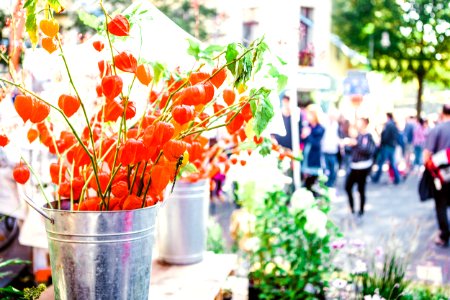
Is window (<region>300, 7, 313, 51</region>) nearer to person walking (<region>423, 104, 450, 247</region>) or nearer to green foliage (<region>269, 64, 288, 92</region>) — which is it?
green foliage (<region>269, 64, 288, 92</region>)

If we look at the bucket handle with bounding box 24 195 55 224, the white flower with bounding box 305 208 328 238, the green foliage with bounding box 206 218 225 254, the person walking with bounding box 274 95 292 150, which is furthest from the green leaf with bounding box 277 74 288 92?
the person walking with bounding box 274 95 292 150

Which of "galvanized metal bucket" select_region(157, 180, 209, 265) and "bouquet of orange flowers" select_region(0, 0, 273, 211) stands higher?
"bouquet of orange flowers" select_region(0, 0, 273, 211)

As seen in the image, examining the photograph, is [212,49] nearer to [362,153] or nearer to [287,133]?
[287,133]

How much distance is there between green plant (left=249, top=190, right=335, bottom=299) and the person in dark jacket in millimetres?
4203

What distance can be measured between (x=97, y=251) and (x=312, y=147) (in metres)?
6.31

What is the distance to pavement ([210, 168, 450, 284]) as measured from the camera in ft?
14.1

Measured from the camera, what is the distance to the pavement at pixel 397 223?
4.30m

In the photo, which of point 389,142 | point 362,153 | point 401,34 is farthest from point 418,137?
point 362,153

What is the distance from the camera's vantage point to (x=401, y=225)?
597cm

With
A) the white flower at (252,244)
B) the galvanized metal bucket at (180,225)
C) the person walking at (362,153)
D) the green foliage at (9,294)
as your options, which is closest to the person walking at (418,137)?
the person walking at (362,153)

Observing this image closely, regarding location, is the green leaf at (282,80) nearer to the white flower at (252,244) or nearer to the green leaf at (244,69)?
the green leaf at (244,69)

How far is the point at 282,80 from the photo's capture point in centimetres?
182

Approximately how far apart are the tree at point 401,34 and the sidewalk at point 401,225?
1603 millimetres

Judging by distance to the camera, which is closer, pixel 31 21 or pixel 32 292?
pixel 31 21
